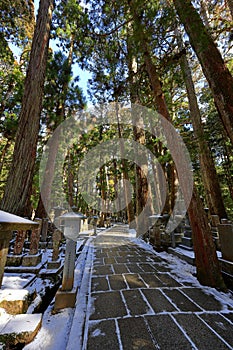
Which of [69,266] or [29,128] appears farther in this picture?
[29,128]

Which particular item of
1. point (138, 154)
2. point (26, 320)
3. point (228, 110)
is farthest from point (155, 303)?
point (138, 154)

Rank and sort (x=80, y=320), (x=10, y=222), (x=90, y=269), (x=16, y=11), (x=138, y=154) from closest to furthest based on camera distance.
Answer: (x=10, y=222) < (x=80, y=320) < (x=90, y=269) < (x=16, y=11) < (x=138, y=154)

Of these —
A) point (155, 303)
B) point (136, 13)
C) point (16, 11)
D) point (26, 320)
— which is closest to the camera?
point (26, 320)

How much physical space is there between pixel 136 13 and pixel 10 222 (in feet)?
A: 19.9

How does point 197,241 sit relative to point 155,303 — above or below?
above

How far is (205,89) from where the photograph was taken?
31.4 feet

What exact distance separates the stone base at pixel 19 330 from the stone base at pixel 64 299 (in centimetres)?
47

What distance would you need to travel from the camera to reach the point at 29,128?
4.17 meters

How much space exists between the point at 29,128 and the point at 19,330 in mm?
3939

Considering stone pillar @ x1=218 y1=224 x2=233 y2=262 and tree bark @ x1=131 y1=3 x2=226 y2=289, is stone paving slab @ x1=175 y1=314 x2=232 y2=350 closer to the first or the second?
tree bark @ x1=131 y1=3 x2=226 y2=289

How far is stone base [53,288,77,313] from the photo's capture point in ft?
7.70

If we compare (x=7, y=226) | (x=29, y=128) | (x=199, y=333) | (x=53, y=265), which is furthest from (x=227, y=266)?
(x=29, y=128)

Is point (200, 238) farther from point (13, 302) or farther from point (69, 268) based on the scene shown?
point (13, 302)

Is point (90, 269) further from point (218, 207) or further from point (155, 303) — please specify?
point (218, 207)
